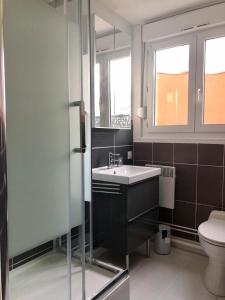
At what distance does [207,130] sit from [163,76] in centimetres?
75

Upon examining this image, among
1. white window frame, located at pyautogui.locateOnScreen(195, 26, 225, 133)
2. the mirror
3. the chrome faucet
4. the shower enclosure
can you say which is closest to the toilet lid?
the shower enclosure

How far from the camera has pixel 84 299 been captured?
1367 millimetres

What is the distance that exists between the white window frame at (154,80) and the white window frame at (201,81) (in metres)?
0.04

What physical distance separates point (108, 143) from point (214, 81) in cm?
116

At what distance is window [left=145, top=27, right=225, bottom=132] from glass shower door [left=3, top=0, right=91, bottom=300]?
132 centimetres

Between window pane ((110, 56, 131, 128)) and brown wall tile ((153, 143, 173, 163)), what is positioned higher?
window pane ((110, 56, 131, 128))

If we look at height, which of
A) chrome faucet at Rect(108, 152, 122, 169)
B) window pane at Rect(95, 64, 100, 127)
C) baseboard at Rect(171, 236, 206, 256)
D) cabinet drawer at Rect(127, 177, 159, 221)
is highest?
window pane at Rect(95, 64, 100, 127)

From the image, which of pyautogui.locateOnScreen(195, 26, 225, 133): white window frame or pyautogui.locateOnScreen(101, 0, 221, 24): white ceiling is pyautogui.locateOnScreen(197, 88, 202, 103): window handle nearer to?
pyautogui.locateOnScreen(195, 26, 225, 133): white window frame

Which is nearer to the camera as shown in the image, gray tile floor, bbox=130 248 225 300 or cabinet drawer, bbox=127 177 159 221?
gray tile floor, bbox=130 248 225 300

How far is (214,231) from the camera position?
178 centimetres

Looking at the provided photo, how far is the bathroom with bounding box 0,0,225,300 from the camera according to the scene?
3.49ft

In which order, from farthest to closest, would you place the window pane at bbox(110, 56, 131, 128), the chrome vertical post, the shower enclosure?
1. the window pane at bbox(110, 56, 131, 128)
2. the shower enclosure
3. the chrome vertical post

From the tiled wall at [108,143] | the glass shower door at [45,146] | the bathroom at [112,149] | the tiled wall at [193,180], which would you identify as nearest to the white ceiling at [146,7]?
the bathroom at [112,149]

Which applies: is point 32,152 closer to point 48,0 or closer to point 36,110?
point 36,110
